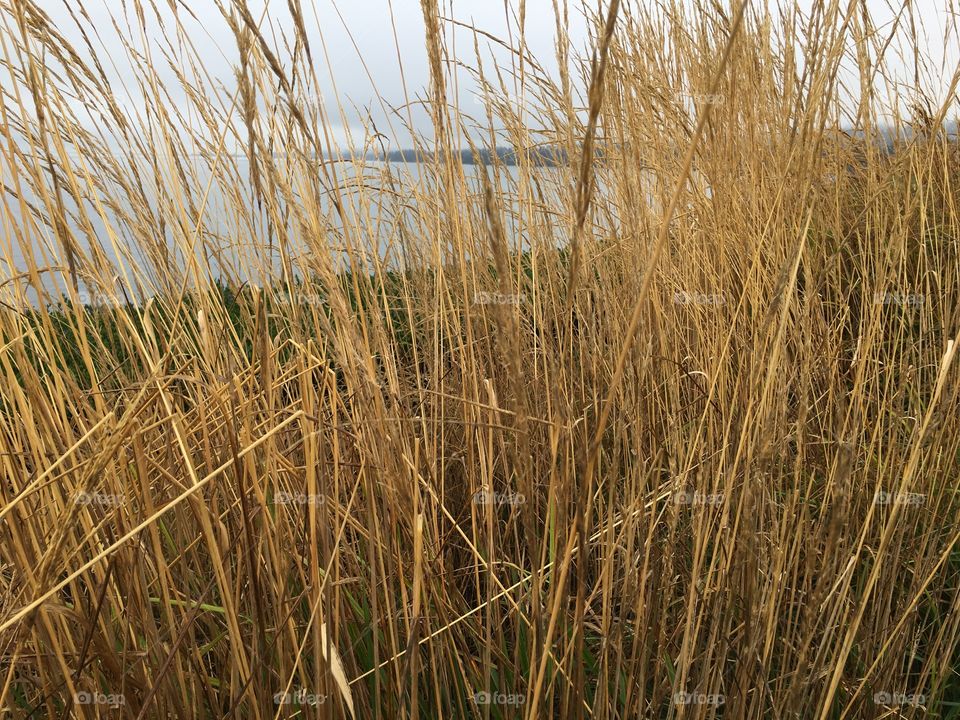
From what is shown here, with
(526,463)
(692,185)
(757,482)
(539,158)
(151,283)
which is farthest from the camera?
(539,158)

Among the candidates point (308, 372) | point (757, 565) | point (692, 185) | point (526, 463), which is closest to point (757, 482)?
point (757, 565)

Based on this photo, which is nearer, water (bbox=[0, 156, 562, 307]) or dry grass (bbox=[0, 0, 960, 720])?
dry grass (bbox=[0, 0, 960, 720])

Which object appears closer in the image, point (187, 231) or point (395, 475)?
point (395, 475)

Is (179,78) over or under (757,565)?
over

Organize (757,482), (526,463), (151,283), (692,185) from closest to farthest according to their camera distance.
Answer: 1. (526,463)
2. (757,482)
3. (151,283)
4. (692,185)

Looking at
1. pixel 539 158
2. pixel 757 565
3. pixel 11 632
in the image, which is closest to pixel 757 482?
pixel 757 565

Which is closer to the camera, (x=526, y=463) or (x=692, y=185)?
(x=526, y=463)

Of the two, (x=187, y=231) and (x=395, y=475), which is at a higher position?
(x=187, y=231)

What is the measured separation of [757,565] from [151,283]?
3.63 ft

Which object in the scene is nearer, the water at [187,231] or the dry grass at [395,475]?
the dry grass at [395,475]

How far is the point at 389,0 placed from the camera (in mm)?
1371

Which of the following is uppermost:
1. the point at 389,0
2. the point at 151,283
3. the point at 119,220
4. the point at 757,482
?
the point at 389,0

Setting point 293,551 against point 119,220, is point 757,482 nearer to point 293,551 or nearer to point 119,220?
point 293,551

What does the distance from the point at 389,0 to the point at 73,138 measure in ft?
1.86
